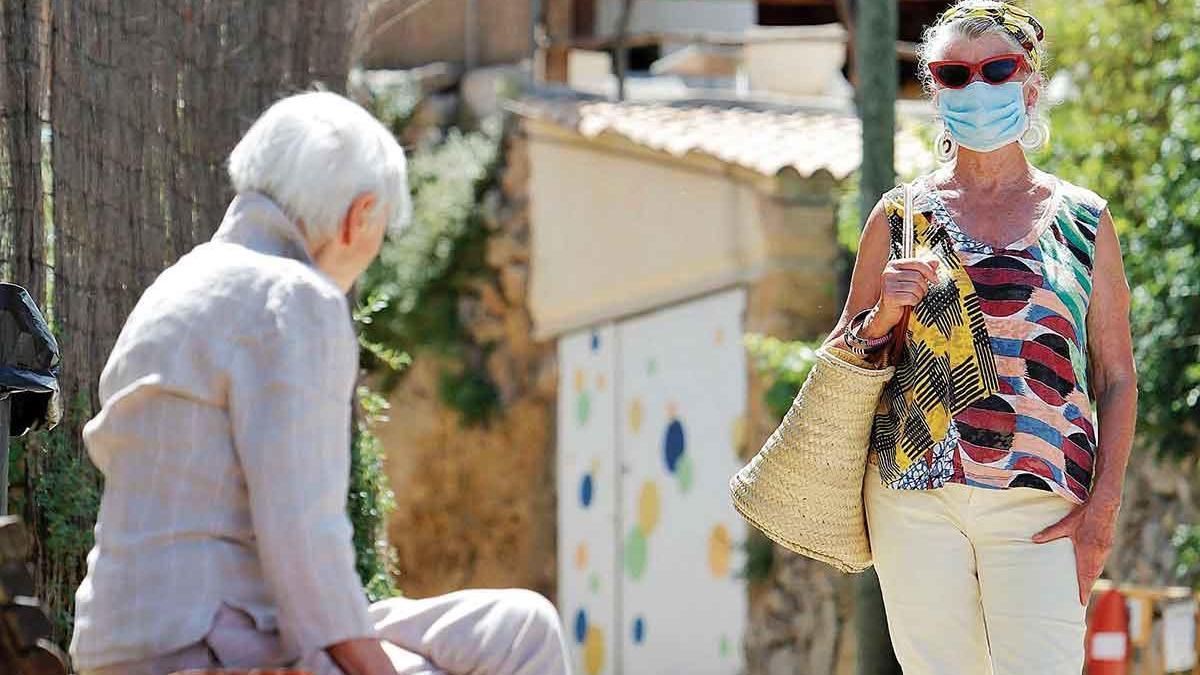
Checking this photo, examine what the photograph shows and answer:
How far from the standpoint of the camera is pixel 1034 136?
3873 mm

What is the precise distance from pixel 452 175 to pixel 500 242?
766 mm

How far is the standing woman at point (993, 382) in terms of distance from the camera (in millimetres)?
3598

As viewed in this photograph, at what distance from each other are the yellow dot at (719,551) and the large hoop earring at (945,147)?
7.09 meters

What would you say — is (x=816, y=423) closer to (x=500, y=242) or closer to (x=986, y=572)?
(x=986, y=572)

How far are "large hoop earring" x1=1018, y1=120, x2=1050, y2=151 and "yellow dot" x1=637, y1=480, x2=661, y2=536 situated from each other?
7.90 meters

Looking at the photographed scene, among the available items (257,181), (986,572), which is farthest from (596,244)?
(257,181)

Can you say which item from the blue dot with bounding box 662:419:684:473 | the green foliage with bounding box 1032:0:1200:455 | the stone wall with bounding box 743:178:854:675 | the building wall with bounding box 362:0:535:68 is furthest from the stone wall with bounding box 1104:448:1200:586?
the building wall with bounding box 362:0:535:68

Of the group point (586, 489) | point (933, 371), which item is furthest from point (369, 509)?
point (586, 489)

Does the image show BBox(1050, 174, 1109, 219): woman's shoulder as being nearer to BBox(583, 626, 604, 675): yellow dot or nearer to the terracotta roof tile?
the terracotta roof tile

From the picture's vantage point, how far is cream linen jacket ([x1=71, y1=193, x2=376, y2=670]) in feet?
8.51

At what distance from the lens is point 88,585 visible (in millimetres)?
2686

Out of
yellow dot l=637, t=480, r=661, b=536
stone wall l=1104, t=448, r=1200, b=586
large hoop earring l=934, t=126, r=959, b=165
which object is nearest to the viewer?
large hoop earring l=934, t=126, r=959, b=165

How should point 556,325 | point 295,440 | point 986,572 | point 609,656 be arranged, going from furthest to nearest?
point 556,325
point 609,656
point 986,572
point 295,440

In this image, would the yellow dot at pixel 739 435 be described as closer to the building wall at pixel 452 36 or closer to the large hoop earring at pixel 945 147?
the building wall at pixel 452 36
